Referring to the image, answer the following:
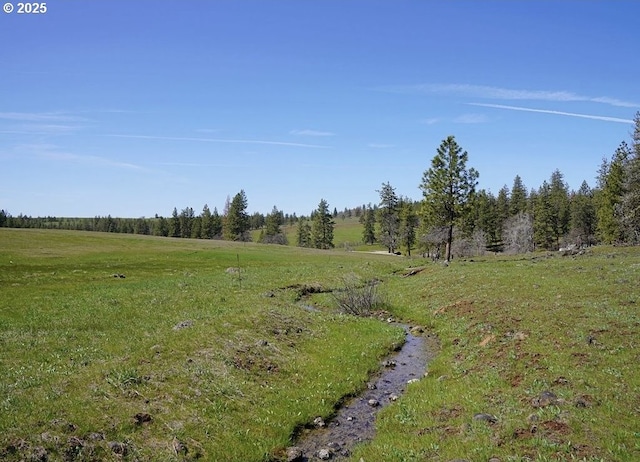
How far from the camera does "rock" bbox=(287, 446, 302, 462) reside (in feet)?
38.4

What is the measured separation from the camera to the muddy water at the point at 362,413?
40.5 feet

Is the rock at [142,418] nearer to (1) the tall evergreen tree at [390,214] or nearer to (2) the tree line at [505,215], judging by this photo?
(2) the tree line at [505,215]

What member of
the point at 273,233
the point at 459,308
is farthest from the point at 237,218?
the point at 459,308

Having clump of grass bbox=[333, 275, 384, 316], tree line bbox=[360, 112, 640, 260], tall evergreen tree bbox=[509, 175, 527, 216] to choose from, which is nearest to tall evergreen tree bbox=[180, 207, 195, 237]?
tree line bbox=[360, 112, 640, 260]

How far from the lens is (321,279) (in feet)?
159

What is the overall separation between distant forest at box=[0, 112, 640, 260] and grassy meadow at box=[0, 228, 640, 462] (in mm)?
27800

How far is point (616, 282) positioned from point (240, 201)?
373ft

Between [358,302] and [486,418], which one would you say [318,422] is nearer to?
[486,418]

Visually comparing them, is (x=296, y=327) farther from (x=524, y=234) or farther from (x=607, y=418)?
(x=524, y=234)

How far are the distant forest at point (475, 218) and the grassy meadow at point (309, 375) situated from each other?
27.8 m

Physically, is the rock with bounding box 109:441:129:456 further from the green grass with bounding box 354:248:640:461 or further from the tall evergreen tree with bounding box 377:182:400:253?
the tall evergreen tree with bounding box 377:182:400:253

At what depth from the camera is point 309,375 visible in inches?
689

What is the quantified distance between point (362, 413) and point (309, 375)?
333 cm

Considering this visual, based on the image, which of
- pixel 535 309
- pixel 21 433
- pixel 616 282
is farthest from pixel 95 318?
pixel 616 282
